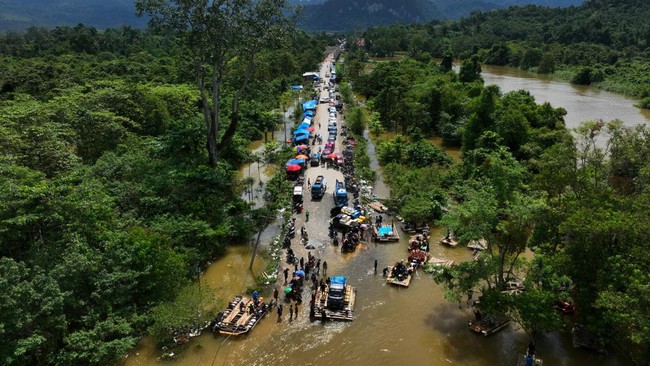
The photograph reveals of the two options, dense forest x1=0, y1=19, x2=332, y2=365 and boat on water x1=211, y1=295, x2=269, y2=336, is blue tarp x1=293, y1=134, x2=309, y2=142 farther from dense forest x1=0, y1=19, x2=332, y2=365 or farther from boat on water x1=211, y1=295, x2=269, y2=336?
boat on water x1=211, y1=295, x2=269, y2=336

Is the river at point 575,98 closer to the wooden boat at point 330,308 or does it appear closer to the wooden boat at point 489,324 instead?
the wooden boat at point 489,324

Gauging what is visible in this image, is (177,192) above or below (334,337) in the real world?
above

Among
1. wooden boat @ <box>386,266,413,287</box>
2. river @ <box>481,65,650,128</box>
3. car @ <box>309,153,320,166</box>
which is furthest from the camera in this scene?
river @ <box>481,65,650,128</box>

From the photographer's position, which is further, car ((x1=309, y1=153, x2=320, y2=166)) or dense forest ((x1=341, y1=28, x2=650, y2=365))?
car ((x1=309, y1=153, x2=320, y2=166))

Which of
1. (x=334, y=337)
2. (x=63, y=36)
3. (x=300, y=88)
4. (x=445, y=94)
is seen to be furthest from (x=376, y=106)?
(x=63, y=36)

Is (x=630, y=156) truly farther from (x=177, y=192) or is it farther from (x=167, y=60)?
(x=167, y=60)

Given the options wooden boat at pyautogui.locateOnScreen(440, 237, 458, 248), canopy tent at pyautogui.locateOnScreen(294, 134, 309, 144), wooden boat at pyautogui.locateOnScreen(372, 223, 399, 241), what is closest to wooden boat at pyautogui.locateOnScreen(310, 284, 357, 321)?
wooden boat at pyautogui.locateOnScreen(372, 223, 399, 241)

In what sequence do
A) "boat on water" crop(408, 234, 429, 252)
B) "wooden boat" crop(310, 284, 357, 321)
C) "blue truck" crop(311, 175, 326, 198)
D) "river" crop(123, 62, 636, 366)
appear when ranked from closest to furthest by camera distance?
"river" crop(123, 62, 636, 366) → "wooden boat" crop(310, 284, 357, 321) → "boat on water" crop(408, 234, 429, 252) → "blue truck" crop(311, 175, 326, 198)

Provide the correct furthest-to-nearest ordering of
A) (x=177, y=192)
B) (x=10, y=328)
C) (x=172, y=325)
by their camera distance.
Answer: (x=177, y=192)
(x=172, y=325)
(x=10, y=328)
